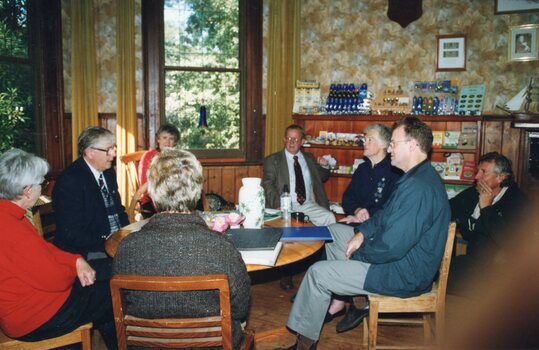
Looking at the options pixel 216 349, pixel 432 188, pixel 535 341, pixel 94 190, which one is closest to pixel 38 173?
pixel 94 190

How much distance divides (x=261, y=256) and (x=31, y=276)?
3.17 feet

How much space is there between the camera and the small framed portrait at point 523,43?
416 cm

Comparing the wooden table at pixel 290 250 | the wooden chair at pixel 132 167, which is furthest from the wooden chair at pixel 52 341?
the wooden chair at pixel 132 167

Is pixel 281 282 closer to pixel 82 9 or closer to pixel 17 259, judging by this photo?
pixel 17 259

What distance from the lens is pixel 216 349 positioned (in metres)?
1.56

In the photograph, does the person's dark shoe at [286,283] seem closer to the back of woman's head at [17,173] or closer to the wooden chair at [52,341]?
the wooden chair at [52,341]

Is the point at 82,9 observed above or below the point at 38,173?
above

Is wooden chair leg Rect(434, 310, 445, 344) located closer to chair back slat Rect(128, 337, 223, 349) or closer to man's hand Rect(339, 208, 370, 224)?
man's hand Rect(339, 208, 370, 224)

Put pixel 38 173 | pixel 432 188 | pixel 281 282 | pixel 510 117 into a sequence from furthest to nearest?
pixel 510 117, pixel 281 282, pixel 432 188, pixel 38 173

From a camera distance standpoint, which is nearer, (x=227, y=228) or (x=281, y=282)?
(x=227, y=228)

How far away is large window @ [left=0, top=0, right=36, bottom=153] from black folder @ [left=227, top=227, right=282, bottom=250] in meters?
2.80

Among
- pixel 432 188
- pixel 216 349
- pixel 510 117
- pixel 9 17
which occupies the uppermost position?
pixel 9 17

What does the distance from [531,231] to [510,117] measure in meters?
1.56

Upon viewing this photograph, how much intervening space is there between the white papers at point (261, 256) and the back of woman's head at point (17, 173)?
1019 mm
